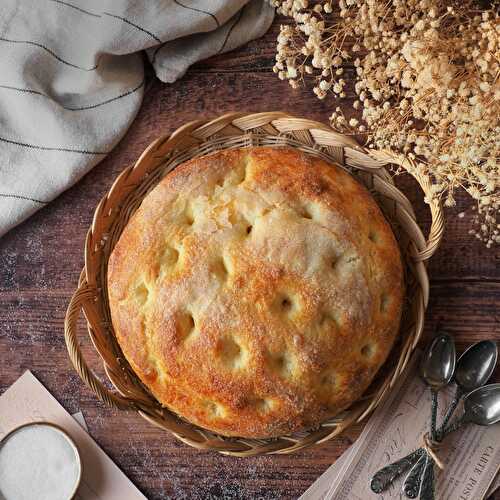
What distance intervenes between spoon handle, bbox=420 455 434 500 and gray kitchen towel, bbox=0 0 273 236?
101 centimetres

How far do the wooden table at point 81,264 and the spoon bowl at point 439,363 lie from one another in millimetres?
47

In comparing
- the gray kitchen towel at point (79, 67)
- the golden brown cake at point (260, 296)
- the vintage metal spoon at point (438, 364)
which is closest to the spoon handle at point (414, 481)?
the vintage metal spoon at point (438, 364)

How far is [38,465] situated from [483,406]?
0.99 metres

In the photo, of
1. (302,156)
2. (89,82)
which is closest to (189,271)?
(302,156)

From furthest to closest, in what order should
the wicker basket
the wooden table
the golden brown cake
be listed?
the wooden table, the wicker basket, the golden brown cake

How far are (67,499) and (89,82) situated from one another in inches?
37.5

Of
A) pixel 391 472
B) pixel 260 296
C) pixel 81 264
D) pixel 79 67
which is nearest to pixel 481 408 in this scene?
pixel 391 472

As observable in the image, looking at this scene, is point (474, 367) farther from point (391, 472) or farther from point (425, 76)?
point (425, 76)

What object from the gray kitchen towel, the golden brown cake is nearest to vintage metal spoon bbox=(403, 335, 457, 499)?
the golden brown cake

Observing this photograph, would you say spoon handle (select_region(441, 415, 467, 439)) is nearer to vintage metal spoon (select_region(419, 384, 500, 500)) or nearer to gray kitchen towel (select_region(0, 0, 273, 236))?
vintage metal spoon (select_region(419, 384, 500, 500))

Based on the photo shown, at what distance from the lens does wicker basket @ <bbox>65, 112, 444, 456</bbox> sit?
1.33 metres

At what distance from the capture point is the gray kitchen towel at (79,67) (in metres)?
1.52

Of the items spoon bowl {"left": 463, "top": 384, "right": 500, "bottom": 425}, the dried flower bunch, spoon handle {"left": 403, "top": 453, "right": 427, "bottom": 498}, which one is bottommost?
spoon handle {"left": 403, "top": 453, "right": 427, "bottom": 498}

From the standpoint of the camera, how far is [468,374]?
139 centimetres
